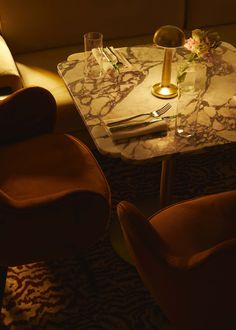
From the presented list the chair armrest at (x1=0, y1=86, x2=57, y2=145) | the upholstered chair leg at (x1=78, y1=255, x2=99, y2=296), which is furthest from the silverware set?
the upholstered chair leg at (x1=78, y1=255, x2=99, y2=296)

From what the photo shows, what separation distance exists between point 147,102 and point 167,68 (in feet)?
0.50

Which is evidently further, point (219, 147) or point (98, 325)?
point (98, 325)

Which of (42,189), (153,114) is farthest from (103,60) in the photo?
(42,189)

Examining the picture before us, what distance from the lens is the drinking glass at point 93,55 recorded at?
1.92 meters

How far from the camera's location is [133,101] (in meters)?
1.76

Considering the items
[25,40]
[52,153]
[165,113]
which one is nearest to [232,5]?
[25,40]

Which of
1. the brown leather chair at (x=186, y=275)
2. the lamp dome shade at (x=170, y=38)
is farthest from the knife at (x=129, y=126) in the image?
the brown leather chair at (x=186, y=275)

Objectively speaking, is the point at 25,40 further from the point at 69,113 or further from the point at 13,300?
the point at 13,300

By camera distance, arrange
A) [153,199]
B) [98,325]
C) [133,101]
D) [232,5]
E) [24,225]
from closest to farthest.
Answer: [24,225] < [98,325] < [133,101] < [153,199] < [232,5]

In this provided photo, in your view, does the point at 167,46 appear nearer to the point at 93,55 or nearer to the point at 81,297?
the point at 93,55

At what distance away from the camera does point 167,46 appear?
164 centimetres

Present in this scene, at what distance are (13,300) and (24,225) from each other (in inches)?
18.9

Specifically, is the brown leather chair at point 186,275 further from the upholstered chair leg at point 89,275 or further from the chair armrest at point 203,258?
the upholstered chair leg at point 89,275

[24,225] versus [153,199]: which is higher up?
[24,225]
